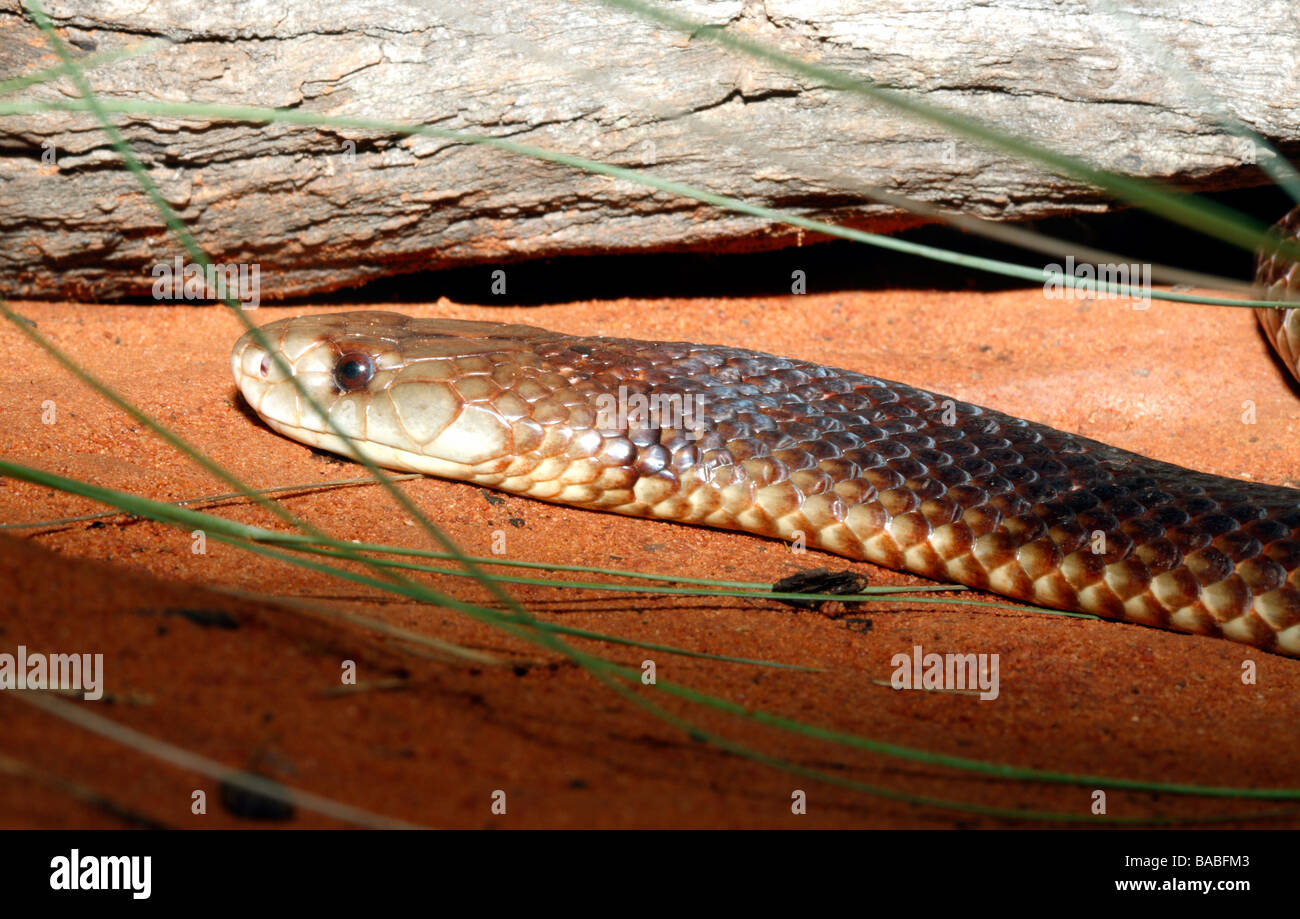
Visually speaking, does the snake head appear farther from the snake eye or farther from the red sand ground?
the red sand ground

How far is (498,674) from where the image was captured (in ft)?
8.13

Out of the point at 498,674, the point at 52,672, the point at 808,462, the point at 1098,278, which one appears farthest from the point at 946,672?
the point at 1098,278

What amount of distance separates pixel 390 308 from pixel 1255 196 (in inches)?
191

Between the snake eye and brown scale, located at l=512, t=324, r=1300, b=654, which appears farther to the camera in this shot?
the snake eye

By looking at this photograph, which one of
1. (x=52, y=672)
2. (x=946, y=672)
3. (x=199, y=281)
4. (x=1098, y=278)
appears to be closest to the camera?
(x=52, y=672)

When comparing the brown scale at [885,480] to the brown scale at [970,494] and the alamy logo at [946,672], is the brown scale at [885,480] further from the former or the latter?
the alamy logo at [946,672]

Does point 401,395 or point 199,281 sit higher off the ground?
point 199,281

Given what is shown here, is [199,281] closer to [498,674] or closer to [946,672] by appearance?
[498,674]

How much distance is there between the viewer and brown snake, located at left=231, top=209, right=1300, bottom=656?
3.38m

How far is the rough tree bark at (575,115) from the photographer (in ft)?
13.2
